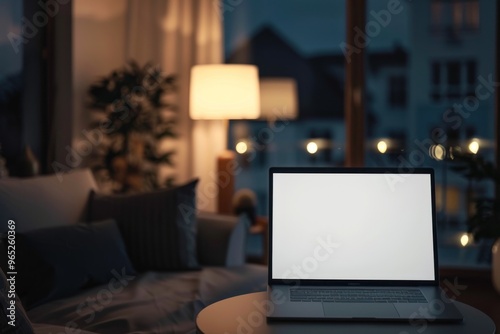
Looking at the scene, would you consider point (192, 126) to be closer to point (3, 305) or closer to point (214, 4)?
point (214, 4)

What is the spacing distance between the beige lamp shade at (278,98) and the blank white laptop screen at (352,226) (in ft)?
8.80

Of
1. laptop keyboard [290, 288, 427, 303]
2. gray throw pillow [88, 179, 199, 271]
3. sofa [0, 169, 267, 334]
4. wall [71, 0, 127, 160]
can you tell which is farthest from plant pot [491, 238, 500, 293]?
wall [71, 0, 127, 160]

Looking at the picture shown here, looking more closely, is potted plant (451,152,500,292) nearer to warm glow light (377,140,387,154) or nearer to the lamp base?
warm glow light (377,140,387,154)

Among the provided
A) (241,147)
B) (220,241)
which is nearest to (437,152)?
(241,147)

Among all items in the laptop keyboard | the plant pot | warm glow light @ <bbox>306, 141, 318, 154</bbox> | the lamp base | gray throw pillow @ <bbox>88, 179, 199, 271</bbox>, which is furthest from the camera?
warm glow light @ <bbox>306, 141, 318, 154</bbox>

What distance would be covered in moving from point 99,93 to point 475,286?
250cm

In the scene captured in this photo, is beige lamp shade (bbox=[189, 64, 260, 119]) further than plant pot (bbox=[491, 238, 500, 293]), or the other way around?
beige lamp shade (bbox=[189, 64, 260, 119])

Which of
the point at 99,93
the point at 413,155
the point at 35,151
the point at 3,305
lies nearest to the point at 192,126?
the point at 99,93

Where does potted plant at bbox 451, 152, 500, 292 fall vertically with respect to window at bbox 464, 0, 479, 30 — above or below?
below

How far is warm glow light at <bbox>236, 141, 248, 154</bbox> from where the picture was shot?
4773 mm

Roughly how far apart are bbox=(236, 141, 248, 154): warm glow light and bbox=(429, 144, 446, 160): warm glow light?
119 cm

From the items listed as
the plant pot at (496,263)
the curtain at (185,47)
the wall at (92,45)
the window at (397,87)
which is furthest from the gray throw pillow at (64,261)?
the window at (397,87)

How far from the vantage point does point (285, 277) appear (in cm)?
193

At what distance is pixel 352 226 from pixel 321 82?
2.83 m
